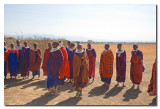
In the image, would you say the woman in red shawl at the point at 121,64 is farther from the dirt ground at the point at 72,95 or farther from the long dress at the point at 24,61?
the long dress at the point at 24,61

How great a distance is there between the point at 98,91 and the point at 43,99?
98.4 inches

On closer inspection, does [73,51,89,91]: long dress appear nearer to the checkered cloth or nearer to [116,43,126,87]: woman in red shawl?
the checkered cloth

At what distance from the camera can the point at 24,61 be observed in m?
8.96

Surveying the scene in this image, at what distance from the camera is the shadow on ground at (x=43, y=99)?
18.9 ft

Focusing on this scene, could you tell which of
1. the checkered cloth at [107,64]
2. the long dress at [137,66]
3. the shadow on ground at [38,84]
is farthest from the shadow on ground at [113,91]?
the shadow on ground at [38,84]

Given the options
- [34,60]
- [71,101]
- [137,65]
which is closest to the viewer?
[71,101]

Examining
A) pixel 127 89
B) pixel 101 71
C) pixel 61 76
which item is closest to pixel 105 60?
pixel 101 71

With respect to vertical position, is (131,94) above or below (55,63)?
below

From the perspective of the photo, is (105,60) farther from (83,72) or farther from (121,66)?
(83,72)

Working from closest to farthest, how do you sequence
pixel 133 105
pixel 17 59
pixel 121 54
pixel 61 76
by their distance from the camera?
pixel 133 105 → pixel 61 76 → pixel 121 54 → pixel 17 59

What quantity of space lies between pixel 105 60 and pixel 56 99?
301 centimetres

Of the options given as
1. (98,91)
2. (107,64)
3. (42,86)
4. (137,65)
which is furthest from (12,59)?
(137,65)

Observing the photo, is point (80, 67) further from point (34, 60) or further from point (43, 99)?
→ point (34, 60)

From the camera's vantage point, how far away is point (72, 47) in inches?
315
